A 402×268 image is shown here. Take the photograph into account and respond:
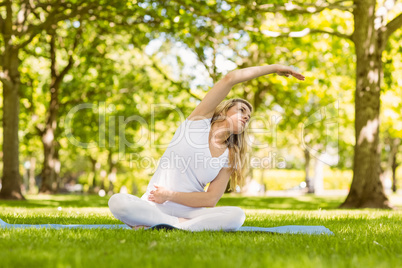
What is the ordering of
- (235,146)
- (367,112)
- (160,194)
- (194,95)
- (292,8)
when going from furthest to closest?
(194,95), (367,112), (292,8), (235,146), (160,194)

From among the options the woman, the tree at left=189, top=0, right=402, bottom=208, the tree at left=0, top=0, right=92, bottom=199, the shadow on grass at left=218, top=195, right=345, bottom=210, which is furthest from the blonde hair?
the tree at left=0, top=0, right=92, bottom=199

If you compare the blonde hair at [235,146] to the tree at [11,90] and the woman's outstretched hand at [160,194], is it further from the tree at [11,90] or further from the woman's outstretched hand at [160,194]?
the tree at [11,90]

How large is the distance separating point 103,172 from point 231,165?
41897mm

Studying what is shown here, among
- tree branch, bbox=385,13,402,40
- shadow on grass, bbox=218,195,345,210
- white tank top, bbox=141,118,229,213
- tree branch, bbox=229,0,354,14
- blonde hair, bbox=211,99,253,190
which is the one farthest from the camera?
shadow on grass, bbox=218,195,345,210

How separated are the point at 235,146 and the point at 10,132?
11460 mm

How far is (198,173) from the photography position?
5125 mm

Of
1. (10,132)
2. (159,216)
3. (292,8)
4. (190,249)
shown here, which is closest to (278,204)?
(292,8)

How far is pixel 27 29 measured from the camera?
47.4ft

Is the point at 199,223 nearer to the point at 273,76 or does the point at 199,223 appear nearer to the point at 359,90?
the point at 359,90

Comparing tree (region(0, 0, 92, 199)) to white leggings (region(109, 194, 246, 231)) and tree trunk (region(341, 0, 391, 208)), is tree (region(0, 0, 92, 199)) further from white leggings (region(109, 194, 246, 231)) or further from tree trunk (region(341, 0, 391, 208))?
white leggings (region(109, 194, 246, 231))

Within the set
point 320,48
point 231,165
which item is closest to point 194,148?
point 231,165

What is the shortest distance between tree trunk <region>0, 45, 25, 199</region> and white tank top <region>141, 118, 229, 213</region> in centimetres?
1103

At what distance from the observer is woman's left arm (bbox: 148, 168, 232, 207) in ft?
16.0

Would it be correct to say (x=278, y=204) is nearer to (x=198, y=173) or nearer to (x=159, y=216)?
(x=198, y=173)
